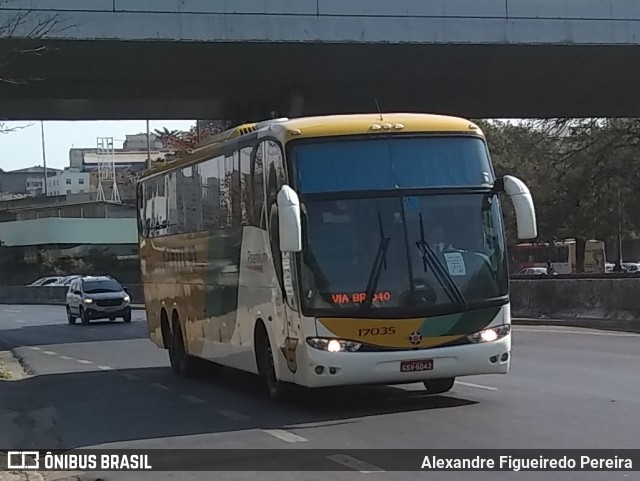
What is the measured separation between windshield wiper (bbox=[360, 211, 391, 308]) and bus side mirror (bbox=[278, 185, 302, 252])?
0.93 meters

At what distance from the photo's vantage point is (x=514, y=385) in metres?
15.2

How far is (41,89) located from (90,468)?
1844 centimetres

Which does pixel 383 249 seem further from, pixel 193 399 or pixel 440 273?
pixel 193 399

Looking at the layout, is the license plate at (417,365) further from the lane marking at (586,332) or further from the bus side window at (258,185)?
the lane marking at (586,332)

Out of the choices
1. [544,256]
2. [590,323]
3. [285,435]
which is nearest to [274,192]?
[285,435]

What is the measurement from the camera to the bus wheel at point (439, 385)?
1431 cm

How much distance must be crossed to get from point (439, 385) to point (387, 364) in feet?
6.70

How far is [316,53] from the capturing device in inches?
977

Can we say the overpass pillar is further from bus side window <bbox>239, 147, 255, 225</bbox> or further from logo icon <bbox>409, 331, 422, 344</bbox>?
logo icon <bbox>409, 331, 422, 344</bbox>

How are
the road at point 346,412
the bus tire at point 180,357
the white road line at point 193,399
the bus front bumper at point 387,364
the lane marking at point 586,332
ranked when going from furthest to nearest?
the lane marking at point 586,332
the bus tire at point 180,357
the white road line at point 193,399
the bus front bumper at point 387,364
the road at point 346,412

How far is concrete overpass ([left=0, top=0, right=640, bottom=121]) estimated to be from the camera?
22.8 m

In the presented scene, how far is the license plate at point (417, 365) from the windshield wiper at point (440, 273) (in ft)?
2.43

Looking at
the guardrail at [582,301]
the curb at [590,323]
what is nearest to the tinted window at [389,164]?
the curb at [590,323]

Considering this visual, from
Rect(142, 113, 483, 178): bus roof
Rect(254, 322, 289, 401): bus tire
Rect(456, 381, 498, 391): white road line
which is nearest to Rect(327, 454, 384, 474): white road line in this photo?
Rect(254, 322, 289, 401): bus tire
